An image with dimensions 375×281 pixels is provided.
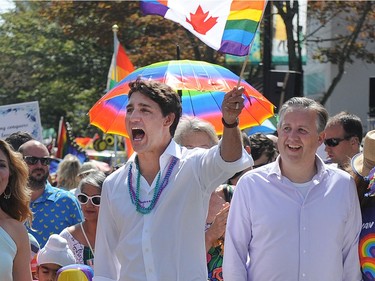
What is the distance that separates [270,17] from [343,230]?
15.5m

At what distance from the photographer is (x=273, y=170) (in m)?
4.91

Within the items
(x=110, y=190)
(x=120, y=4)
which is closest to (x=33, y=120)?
(x=110, y=190)

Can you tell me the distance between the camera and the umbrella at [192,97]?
7504mm

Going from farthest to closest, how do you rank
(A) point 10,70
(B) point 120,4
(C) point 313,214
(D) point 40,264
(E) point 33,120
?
(A) point 10,70 < (B) point 120,4 < (E) point 33,120 < (D) point 40,264 < (C) point 313,214

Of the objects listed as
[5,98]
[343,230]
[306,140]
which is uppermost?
[306,140]

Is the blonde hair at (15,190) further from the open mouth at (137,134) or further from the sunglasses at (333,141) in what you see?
the sunglasses at (333,141)

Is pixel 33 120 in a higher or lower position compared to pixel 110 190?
lower

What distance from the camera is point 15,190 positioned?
17.1ft

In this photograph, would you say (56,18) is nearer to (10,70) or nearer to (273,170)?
(10,70)

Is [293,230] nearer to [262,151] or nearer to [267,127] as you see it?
[262,151]

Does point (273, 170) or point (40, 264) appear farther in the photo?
point (40, 264)

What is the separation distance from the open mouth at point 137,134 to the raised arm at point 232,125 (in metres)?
0.50

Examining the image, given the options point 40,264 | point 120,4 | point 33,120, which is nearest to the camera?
point 40,264

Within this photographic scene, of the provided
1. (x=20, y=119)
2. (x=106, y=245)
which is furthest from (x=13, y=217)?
(x=20, y=119)
